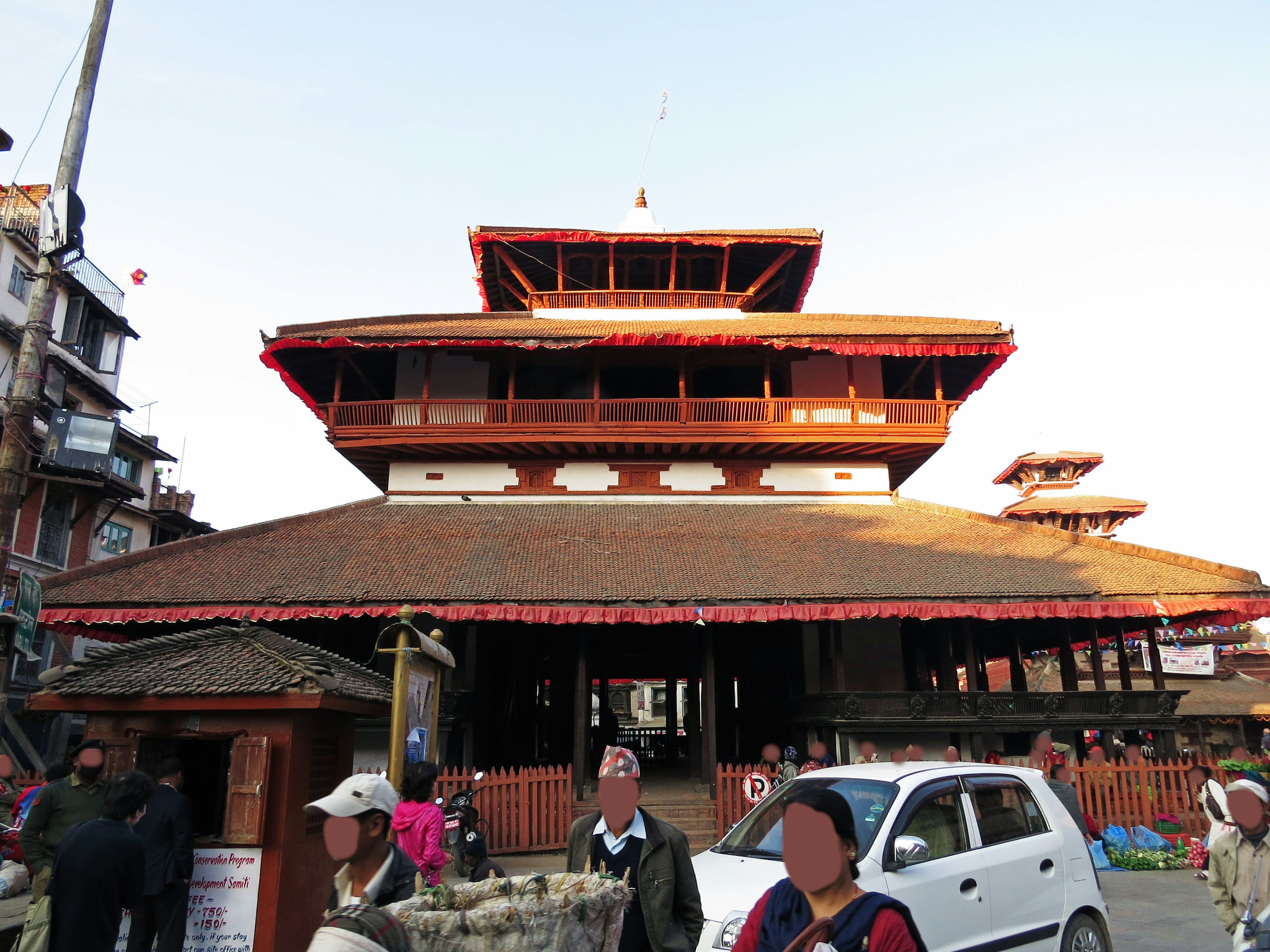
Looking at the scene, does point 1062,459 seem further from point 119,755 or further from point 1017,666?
point 119,755

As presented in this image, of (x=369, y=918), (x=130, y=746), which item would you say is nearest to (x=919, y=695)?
(x=130, y=746)

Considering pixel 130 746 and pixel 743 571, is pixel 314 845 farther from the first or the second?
pixel 743 571

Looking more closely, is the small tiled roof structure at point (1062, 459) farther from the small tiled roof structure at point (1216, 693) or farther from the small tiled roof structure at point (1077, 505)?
the small tiled roof structure at point (1216, 693)

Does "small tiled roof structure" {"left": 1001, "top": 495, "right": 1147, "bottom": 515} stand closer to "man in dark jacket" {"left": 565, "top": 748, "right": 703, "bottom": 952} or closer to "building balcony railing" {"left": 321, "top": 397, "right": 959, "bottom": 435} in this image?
A: "building balcony railing" {"left": 321, "top": 397, "right": 959, "bottom": 435}

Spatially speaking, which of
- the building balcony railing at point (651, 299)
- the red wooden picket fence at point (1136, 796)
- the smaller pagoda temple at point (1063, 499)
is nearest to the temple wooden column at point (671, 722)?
the building balcony railing at point (651, 299)

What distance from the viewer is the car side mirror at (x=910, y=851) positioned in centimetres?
482

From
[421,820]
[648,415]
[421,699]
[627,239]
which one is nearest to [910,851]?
[421,820]

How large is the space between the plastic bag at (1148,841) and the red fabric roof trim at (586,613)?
130 inches

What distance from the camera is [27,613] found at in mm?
8172

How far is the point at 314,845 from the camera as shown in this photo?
21.5ft

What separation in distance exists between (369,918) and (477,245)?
22.2 meters

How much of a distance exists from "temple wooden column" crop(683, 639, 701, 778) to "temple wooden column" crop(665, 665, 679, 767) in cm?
411

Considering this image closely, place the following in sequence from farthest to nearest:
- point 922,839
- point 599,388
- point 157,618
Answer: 1. point 599,388
2. point 157,618
3. point 922,839

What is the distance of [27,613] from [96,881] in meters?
4.76
